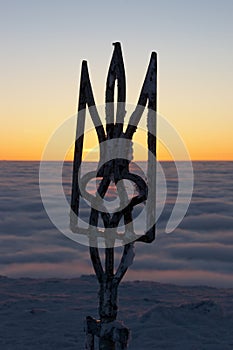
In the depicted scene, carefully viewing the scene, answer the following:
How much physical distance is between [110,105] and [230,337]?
4.86m

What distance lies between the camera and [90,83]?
15.8 feet

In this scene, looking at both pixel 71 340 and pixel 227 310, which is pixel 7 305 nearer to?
pixel 71 340

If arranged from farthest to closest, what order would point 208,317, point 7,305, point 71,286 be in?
1. point 71,286
2. point 7,305
3. point 208,317

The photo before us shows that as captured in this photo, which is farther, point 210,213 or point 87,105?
point 210,213

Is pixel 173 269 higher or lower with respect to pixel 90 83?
lower

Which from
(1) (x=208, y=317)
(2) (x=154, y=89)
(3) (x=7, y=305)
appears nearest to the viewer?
(2) (x=154, y=89)

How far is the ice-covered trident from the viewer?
14.8ft

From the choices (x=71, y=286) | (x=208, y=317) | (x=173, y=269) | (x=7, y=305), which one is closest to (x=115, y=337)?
(x=208, y=317)

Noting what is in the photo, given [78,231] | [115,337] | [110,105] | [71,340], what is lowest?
[71,340]

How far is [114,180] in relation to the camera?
4594 millimetres

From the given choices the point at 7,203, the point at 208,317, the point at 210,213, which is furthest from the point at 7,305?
the point at 7,203

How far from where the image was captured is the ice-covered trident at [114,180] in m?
4.50

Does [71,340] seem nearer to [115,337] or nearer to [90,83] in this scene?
[115,337]

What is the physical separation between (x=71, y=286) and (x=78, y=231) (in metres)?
6.58
